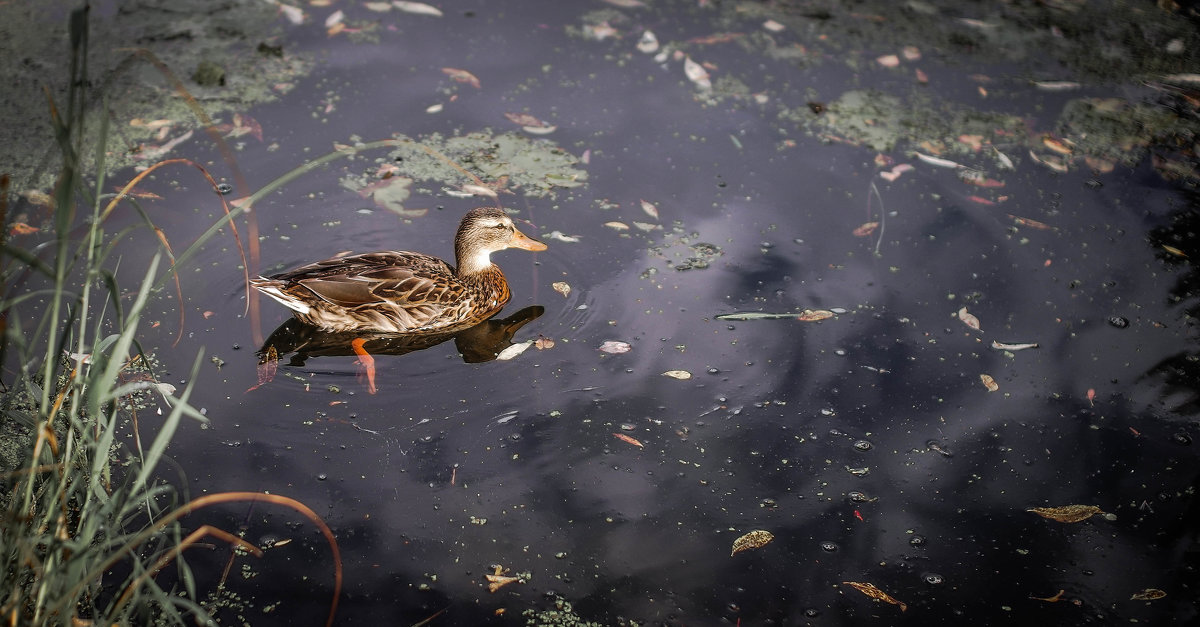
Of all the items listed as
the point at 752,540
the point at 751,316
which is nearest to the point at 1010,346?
the point at 751,316

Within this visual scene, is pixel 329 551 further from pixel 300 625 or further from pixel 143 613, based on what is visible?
pixel 143 613

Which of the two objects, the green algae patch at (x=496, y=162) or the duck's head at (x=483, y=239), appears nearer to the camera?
the duck's head at (x=483, y=239)

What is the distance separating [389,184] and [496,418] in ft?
6.24

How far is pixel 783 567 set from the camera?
10.9ft

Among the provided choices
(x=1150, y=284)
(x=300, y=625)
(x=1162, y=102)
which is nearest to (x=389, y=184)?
(x=300, y=625)

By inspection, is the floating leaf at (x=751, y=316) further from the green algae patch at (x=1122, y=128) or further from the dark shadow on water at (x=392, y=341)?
the green algae patch at (x=1122, y=128)

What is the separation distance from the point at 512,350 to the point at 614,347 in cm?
46

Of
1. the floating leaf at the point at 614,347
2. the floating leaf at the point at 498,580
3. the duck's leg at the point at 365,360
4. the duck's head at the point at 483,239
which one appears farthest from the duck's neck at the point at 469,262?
the floating leaf at the point at 498,580

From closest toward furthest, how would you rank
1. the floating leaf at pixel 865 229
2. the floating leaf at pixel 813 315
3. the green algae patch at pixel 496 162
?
the floating leaf at pixel 813 315, the floating leaf at pixel 865 229, the green algae patch at pixel 496 162

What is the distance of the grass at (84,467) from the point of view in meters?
2.26

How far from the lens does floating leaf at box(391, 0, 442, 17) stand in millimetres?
6781

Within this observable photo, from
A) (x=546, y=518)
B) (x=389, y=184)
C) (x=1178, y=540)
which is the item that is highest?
(x=389, y=184)

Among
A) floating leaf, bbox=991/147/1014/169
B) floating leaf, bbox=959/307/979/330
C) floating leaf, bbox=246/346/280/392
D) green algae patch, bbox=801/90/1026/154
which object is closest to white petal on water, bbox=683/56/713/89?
green algae patch, bbox=801/90/1026/154

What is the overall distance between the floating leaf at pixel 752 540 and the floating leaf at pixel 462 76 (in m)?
3.67
